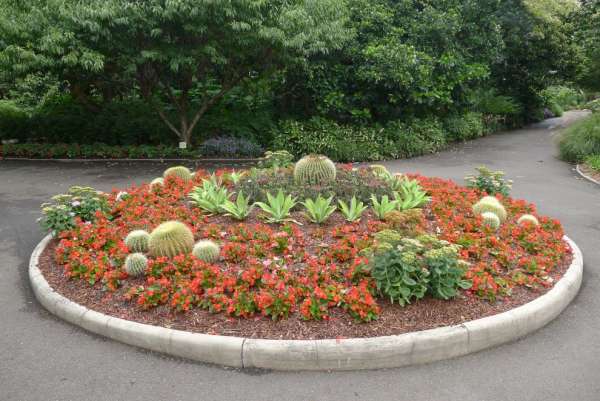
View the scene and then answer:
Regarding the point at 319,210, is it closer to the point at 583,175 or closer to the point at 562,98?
the point at 583,175

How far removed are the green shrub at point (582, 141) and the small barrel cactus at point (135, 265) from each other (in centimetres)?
1193

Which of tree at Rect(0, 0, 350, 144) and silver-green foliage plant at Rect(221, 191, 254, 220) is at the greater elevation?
tree at Rect(0, 0, 350, 144)

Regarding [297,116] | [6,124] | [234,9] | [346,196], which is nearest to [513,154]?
[297,116]

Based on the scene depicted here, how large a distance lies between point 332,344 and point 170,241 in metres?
2.29

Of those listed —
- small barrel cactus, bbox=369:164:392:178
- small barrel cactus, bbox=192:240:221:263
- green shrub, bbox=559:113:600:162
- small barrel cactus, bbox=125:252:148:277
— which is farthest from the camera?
green shrub, bbox=559:113:600:162

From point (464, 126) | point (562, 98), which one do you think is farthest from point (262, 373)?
point (562, 98)

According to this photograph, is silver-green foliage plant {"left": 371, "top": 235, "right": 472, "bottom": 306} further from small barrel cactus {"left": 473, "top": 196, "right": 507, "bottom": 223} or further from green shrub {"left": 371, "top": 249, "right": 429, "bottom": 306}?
small barrel cactus {"left": 473, "top": 196, "right": 507, "bottom": 223}

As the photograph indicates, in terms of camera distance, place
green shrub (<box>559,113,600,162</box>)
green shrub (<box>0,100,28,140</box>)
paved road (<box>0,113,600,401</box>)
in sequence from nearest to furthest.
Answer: paved road (<box>0,113,600,401</box>) < green shrub (<box>559,113,600,162</box>) < green shrub (<box>0,100,28,140</box>)

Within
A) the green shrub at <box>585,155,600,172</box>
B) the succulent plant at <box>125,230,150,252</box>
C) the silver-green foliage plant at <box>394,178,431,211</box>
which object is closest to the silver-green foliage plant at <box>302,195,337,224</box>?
the silver-green foliage plant at <box>394,178,431,211</box>

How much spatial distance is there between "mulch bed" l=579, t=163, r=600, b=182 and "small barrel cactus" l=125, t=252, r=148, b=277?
32.9 feet

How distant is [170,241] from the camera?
5.35 meters

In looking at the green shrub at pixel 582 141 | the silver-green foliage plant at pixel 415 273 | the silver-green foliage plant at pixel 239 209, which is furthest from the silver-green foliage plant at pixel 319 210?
the green shrub at pixel 582 141

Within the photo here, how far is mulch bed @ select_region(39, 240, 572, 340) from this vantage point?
4117 mm

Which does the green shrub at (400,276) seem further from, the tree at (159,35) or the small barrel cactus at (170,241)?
the tree at (159,35)
